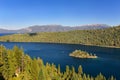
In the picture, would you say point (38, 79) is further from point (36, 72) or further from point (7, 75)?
point (7, 75)

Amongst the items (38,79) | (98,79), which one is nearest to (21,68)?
(38,79)

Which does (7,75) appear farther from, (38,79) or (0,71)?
(38,79)

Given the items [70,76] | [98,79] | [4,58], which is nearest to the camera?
[4,58]

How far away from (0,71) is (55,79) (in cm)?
3685

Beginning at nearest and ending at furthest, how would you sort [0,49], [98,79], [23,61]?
1. [0,49]
2. [23,61]
3. [98,79]

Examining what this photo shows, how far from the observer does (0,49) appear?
10712 centimetres

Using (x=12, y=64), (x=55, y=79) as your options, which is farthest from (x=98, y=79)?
(x=12, y=64)

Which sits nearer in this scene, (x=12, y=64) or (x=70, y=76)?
(x=12, y=64)

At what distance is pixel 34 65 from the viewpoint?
93688 mm

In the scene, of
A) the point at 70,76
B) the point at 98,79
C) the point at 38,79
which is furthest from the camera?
the point at 70,76

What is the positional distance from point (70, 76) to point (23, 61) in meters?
40.5

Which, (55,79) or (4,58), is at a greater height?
(4,58)

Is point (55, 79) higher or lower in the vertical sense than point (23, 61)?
lower

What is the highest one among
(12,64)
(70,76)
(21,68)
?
(12,64)
